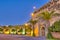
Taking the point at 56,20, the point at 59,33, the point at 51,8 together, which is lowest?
the point at 59,33

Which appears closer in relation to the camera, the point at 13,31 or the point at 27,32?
the point at 27,32

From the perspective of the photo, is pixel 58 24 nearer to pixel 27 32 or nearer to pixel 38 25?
pixel 38 25

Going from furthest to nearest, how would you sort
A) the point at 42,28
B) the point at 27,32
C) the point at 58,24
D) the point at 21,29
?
1. the point at 21,29
2. the point at 27,32
3. the point at 42,28
4. the point at 58,24

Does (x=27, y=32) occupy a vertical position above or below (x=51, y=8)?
below

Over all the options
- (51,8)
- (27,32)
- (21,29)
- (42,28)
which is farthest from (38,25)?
(21,29)

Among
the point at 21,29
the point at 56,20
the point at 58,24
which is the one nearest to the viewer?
the point at 58,24

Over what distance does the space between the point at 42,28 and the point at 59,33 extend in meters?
5.99

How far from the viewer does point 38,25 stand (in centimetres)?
4372

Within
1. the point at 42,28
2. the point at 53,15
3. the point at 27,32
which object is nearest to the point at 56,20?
the point at 53,15

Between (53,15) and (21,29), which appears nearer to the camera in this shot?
(53,15)

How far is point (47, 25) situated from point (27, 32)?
13611 mm

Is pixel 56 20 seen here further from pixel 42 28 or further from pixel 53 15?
pixel 42 28

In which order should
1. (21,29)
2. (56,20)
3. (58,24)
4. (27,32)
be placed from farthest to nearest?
1. (21,29)
2. (27,32)
3. (56,20)
4. (58,24)

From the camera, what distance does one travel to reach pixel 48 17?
3834 centimetres
